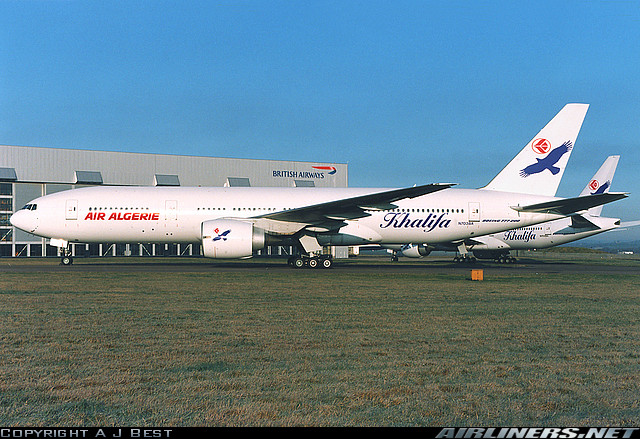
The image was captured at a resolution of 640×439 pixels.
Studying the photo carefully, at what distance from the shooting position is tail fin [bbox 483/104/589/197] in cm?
2731

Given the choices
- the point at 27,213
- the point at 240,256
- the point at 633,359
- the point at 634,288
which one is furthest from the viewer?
the point at 27,213

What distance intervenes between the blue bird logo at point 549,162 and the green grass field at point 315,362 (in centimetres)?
1721

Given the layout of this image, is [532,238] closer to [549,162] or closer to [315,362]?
[549,162]

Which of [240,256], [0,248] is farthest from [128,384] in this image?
[0,248]

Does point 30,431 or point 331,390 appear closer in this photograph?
point 30,431

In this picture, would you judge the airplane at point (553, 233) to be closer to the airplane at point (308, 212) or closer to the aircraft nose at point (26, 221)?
the airplane at point (308, 212)

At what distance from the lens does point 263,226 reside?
23.9 m

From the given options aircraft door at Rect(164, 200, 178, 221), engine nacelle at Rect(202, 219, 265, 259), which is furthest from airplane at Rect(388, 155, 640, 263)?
aircraft door at Rect(164, 200, 178, 221)

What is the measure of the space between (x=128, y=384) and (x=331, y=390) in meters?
1.81

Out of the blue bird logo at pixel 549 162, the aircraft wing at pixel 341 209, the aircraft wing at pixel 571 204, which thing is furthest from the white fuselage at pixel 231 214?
the blue bird logo at pixel 549 162

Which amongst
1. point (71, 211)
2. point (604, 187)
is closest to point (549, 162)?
point (604, 187)

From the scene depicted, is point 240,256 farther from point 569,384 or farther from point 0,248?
point 0,248

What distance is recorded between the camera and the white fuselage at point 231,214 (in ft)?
80.4

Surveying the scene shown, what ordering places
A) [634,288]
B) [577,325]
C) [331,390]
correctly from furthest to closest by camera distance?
[634,288]
[577,325]
[331,390]
